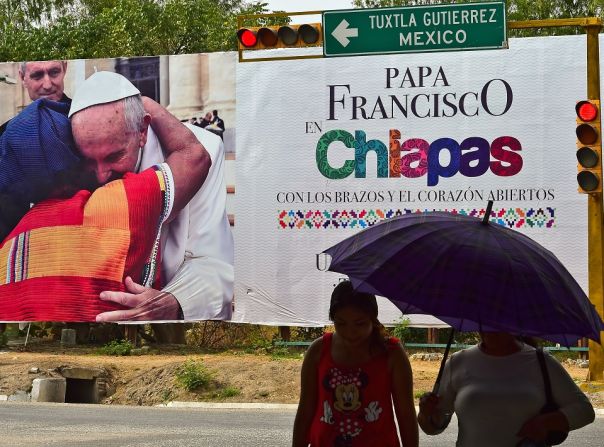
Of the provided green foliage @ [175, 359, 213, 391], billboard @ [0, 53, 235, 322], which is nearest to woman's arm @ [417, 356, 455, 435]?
green foliage @ [175, 359, 213, 391]

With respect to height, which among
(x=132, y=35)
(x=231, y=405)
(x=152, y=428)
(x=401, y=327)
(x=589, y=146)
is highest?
(x=132, y=35)

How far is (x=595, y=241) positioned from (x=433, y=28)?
3.76m

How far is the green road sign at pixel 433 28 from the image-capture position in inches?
661

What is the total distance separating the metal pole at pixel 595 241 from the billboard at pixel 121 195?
29.5 feet

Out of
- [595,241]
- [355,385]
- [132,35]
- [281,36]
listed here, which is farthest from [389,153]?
[355,385]

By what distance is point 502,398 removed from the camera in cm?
455

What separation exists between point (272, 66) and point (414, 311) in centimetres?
2029

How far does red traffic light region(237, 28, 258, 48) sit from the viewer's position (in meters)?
17.2

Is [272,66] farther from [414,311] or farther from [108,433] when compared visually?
[414,311]

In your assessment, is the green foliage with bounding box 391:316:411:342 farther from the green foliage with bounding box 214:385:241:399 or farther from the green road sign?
the green road sign

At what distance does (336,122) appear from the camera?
24.4 metres

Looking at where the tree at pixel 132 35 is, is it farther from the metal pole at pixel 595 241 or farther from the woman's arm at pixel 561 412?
the woman's arm at pixel 561 412

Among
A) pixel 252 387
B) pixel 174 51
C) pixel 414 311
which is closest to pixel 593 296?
pixel 252 387

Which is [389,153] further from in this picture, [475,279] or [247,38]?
[475,279]
